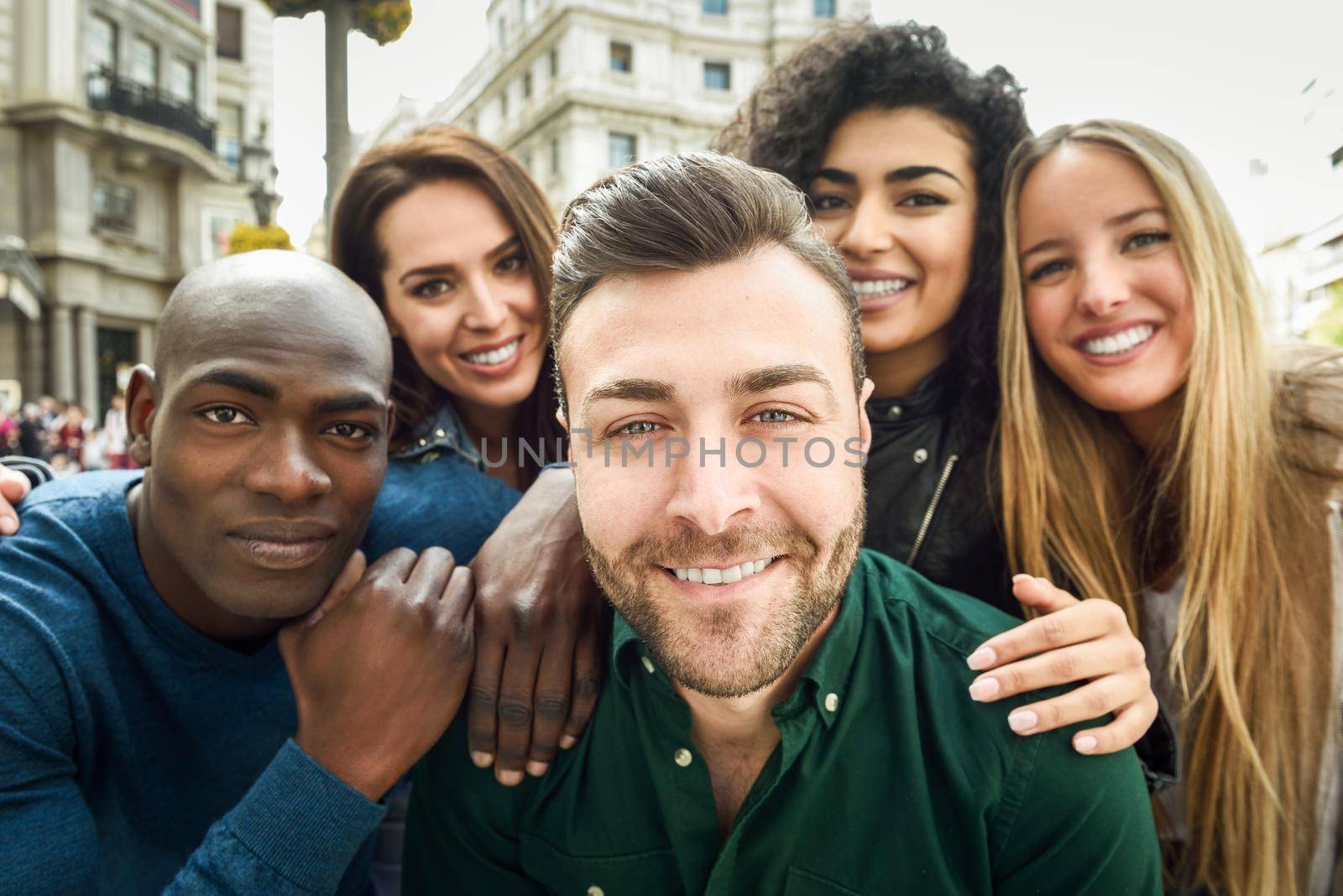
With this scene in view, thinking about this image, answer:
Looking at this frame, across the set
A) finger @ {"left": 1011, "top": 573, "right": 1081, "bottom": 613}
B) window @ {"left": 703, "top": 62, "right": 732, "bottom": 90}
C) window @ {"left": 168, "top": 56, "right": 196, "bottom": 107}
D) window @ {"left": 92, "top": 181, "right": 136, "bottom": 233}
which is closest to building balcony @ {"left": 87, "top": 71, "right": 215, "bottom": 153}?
window @ {"left": 168, "top": 56, "right": 196, "bottom": 107}

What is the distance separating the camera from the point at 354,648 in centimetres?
183

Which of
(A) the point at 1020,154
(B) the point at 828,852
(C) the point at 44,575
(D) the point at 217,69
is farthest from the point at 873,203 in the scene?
(D) the point at 217,69

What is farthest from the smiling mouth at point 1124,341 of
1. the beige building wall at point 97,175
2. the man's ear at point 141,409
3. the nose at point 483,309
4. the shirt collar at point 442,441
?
the beige building wall at point 97,175

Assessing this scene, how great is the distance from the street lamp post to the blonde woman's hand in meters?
8.88

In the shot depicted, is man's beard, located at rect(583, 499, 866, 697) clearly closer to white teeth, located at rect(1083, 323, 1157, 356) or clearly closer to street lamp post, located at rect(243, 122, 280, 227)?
white teeth, located at rect(1083, 323, 1157, 356)

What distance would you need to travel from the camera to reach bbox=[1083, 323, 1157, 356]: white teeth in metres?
2.59

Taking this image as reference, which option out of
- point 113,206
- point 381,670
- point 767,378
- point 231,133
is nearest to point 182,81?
point 231,133

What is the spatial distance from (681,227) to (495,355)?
147 centimetres

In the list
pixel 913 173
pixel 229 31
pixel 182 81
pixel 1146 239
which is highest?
Result: pixel 229 31

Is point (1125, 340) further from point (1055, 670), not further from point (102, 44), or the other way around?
point (102, 44)

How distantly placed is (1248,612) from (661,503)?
6.55ft

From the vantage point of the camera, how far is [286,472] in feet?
6.27

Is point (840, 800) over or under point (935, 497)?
under

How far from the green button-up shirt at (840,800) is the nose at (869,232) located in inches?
54.2
